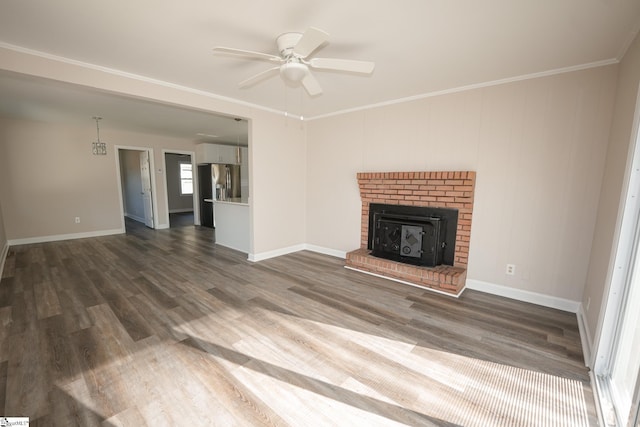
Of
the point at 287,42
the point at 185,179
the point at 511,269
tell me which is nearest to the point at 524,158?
the point at 511,269

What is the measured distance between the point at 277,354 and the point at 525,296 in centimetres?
276

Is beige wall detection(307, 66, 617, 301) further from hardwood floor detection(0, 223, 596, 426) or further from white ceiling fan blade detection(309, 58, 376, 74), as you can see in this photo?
white ceiling fan blade detection(309, 58, 376, 74)

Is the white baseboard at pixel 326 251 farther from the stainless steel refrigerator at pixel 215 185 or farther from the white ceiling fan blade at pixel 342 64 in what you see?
the white ceiling fan blade at pixel 342 64

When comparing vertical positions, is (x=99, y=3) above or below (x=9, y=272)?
above

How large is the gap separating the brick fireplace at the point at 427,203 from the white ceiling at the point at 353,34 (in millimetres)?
1155

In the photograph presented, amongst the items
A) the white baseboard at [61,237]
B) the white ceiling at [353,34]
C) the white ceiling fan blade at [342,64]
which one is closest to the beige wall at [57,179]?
the white baseboard at [61,237]

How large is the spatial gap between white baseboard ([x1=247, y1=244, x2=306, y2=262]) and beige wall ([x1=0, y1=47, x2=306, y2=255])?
5 cm

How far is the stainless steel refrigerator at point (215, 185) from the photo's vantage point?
6.95 m

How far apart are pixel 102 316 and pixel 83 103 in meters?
3.34

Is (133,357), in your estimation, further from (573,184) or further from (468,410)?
(573,184)

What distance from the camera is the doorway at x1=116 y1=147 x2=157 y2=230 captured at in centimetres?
679

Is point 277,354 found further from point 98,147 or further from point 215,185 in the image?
point 98,147

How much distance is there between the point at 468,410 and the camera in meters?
1.54

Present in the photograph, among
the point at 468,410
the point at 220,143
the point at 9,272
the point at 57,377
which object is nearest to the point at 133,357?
the point at 57,377
